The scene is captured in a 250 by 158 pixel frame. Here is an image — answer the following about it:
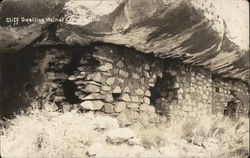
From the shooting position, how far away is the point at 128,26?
222 inches

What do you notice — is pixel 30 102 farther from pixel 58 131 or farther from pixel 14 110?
pixel 58 131

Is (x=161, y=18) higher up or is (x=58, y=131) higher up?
(x=161, y=18)

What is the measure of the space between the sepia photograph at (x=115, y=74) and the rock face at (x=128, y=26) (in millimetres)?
15

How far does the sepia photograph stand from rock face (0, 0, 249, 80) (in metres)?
0.02

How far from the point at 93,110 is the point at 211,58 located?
2.94m

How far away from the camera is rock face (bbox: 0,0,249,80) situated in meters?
5.49

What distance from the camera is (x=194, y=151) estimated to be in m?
5.24

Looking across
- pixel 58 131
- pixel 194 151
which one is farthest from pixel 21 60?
pixel 194 151

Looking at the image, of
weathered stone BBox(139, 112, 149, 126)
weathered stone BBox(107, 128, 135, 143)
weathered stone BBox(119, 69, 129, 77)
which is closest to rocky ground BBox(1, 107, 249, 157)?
weathered stone BBox(107, 128, 135, 143)

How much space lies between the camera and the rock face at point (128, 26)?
18.0 ft

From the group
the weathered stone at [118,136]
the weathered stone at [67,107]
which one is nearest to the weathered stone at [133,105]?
the weathered stone at [67,107]

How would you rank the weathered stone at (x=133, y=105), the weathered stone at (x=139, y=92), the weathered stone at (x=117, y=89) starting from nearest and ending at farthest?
the weathered stone at (x=117, y=89), the weathered stone at (x=133, y=105), the weathered stone at (x=139, y=92)

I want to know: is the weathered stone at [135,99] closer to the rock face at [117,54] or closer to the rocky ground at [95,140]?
the rock face at [117,54]

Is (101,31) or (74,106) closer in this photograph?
(101,31)
